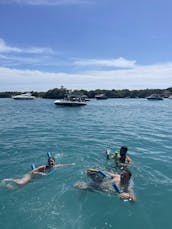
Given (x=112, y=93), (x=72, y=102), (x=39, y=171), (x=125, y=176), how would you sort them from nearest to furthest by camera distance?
(x=125, y=176) < (x=39, y=171) < (x=72, y=102) < (x=112, y=93)

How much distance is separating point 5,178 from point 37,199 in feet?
8.59

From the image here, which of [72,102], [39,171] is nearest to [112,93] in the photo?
[72,102]

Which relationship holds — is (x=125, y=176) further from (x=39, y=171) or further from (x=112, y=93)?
(x=112, y=93)

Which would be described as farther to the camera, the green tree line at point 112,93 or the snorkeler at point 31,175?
the green tree line at point 112,93

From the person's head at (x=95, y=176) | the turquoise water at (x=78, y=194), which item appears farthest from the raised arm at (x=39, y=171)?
the person's head at (x=95, y=176)

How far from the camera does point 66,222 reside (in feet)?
26.5

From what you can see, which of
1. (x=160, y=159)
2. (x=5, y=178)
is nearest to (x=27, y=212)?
(x=5, y=178)

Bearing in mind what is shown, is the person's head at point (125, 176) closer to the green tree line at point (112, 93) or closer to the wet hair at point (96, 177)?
the wet hair at point (96, 177)

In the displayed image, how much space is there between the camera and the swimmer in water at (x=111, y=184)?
974 centimetres

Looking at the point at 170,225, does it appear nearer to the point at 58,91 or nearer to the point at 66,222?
the point at 66,222

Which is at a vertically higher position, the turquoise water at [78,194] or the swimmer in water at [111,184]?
the swimmer in water at [111,184]

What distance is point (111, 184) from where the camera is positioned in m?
10.3

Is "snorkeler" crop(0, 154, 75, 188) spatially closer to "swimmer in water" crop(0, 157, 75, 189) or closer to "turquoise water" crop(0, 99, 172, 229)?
"swimmer in water" crop(0, 157, 75, 189)

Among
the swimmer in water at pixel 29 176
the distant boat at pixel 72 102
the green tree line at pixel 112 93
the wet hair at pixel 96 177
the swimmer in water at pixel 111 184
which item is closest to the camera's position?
the swimmer in water at pixel 111 184
